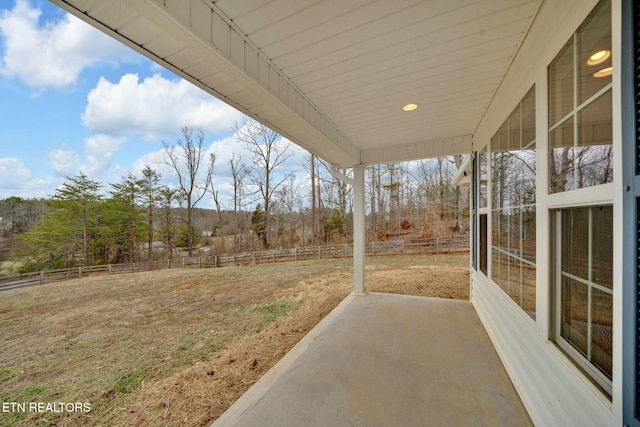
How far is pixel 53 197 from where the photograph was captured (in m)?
13.1

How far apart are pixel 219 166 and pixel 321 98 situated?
1421cm

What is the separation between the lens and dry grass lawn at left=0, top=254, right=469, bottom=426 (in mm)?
2094

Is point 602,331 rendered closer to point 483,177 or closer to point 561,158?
point 561,158

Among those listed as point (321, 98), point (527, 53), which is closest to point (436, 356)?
point (527, 53)

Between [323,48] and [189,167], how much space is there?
15531 millimetres

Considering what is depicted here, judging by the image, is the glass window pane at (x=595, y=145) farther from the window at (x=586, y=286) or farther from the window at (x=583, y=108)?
the window at (x=586, y=286)

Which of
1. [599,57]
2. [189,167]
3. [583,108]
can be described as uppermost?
[189,167]

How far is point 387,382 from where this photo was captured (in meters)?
2.03

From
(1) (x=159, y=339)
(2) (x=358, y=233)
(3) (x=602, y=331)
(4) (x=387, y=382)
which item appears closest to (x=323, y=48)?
(3) (x=602, y=331)

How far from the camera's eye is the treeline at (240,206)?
13344 mm

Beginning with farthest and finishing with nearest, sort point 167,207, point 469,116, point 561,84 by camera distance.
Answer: point 167,207 → point 469,116 → point 561,84

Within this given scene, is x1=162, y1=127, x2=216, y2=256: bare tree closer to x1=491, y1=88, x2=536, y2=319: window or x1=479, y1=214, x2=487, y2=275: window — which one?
x1=479, y1=214, x2=487, y2=275: window

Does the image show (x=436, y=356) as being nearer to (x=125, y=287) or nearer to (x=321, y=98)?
(x=321, y=98)

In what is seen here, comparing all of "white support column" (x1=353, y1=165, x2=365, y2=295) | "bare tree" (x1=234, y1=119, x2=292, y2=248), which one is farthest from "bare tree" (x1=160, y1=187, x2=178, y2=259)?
"white support column" (x1=353, y1=165, x2=365, y2=295)
